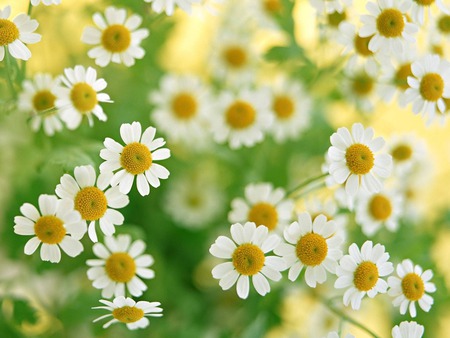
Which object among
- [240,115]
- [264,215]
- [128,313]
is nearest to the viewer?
[128,313]

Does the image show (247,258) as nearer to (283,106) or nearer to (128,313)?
(128,313)

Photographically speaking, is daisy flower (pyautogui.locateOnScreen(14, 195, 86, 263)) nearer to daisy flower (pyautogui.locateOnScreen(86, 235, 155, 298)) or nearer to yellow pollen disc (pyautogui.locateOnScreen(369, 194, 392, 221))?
daisy flower (pyautogui.locateOnScreen(86, 235, 155, 298))

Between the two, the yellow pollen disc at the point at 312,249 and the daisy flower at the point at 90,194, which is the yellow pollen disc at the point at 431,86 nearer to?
the yellow pollen disc at the point at 312,249

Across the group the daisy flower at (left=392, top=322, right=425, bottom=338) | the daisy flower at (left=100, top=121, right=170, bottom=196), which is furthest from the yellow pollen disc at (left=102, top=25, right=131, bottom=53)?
the daisy flower at (left=392, top=322, right=425, bottom=338)

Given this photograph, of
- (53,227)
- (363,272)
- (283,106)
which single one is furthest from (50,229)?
(283,106)

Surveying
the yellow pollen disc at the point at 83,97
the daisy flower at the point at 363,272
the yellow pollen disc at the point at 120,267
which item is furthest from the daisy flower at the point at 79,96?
the daisy flower at the point at 363,272
